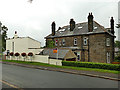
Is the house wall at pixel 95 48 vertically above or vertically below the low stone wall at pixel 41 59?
above

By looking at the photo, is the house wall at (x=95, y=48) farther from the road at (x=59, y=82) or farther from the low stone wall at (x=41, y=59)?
the road at (x=59, y=82)

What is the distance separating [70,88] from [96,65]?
9819 millimetres

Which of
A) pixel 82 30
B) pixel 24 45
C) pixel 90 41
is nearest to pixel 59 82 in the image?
pixel 90 41

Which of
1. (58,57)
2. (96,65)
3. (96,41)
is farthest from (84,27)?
(96,65)

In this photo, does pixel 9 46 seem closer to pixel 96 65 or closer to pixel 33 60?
pixel 33 60

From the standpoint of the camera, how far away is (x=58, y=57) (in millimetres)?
21906

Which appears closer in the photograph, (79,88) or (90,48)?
(79,88)

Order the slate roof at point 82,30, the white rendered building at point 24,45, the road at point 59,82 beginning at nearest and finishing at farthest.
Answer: the road at point 59,82 < the slate roof at point 82,30 < the white rendered building at point 24,45

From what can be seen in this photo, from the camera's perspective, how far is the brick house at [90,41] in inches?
919

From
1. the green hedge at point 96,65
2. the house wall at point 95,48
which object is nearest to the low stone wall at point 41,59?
the green hedge at point 96,65

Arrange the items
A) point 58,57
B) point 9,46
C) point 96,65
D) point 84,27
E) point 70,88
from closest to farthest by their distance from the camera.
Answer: point 70,88, point 96,65, point 58,57, point 84,27, point 9,46

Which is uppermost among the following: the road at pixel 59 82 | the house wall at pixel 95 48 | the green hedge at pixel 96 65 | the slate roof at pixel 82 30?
the slate roof at pixel 82 30

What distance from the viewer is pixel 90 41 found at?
82.2ft

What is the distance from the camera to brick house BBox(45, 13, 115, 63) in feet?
76.6
